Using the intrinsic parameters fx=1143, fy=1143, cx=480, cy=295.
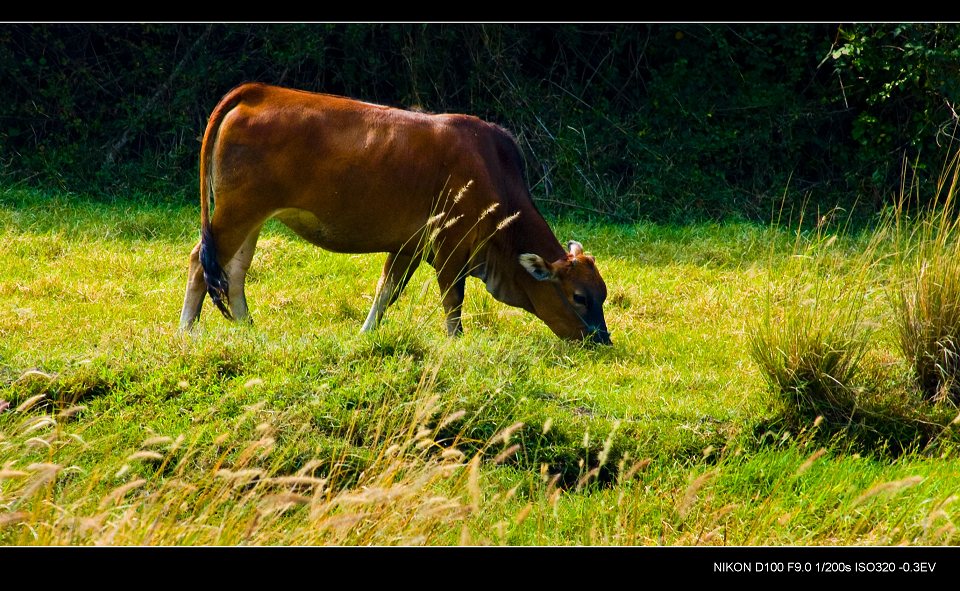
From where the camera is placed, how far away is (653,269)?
10.0m

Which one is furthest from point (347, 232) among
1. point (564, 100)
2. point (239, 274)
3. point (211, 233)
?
point (564, 100)

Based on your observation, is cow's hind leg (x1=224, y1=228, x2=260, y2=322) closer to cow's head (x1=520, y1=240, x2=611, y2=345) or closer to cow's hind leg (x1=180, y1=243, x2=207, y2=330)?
cow's hind leg (x1=180, y1=243, x2=207, y2=330)

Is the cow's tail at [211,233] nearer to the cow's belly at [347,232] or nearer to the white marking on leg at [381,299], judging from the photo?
the cow's belly at [347,232]

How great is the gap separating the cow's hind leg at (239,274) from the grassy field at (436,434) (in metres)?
0.26

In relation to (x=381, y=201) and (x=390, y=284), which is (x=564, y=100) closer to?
(x=390, y=284)

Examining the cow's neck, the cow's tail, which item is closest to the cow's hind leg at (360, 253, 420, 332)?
the cow's neck

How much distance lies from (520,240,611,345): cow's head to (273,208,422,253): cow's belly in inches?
34.9

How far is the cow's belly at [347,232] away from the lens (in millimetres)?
7629

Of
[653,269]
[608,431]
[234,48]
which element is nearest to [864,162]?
[653,269]

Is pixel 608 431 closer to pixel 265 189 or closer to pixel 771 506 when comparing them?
pixel 771 506

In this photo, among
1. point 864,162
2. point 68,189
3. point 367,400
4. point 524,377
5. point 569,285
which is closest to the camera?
point 367,400

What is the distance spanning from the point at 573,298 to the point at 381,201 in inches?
59.2

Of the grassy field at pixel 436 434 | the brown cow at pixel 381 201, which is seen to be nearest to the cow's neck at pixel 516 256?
the brown cow at pixel 381 201

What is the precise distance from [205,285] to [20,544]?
11.6 feet
